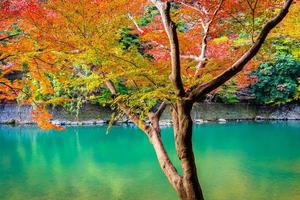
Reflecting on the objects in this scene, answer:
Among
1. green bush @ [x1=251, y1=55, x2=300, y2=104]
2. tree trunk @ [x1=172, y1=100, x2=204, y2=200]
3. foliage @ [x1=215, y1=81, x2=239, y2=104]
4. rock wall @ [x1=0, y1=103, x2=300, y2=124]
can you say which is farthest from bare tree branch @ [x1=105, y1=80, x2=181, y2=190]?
green bush @ [x1=251, y1=55, x2=300, y2=104]

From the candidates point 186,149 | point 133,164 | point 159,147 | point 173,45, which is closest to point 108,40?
point 159,147

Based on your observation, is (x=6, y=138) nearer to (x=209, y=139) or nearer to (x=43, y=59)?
(x=209, y=139)

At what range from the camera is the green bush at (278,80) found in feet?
61.7

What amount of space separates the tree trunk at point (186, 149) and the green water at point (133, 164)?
11.2 ft

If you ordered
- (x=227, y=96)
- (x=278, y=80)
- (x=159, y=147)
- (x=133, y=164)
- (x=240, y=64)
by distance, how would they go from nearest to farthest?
(x=240, y=64) < (x=159, y=147) < (x=133, y=164) < (x=278, y=80) < (x=227, y=96)

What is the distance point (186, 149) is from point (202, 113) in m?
16.4

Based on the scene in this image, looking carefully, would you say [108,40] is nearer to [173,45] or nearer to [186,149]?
[173,45]

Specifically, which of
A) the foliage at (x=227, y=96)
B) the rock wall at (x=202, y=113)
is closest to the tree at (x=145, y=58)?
the rock wall at (x=202, y=113)

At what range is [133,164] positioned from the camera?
33.6 feet

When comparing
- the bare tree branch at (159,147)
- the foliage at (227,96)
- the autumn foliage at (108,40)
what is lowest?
the bare tree branch at (159,147)

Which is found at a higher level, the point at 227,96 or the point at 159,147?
the point at 227,96

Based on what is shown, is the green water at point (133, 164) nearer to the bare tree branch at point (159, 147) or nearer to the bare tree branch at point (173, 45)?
the bare tree branch at point (159, 147)

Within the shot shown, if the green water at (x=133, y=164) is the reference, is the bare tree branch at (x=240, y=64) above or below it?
above

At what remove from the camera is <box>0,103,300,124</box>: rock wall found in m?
19.4
